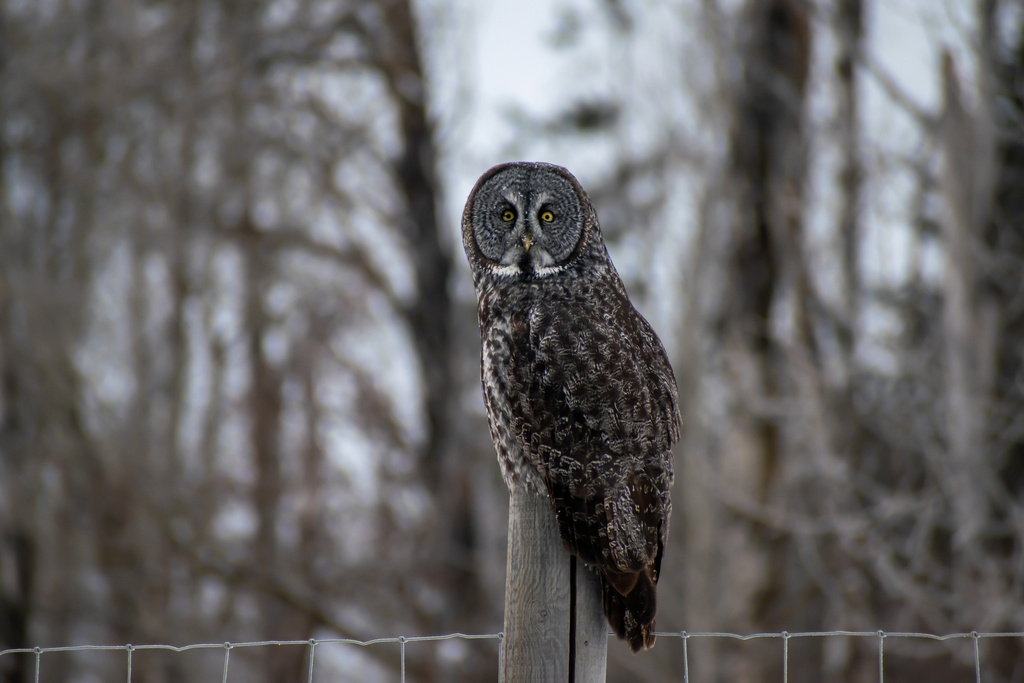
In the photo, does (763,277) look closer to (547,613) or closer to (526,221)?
(526,221)

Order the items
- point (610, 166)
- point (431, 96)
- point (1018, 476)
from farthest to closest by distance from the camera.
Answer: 1. point (610, 166)
2. point (431, 96)
3. point (1018, 476)

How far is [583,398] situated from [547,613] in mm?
612

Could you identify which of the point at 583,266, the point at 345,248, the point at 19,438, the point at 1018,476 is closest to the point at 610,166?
the point at 345,248

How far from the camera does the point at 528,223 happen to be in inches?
111

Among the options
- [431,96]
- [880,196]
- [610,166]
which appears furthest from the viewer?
[610,166]

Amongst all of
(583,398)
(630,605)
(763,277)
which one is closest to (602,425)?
(583,398)

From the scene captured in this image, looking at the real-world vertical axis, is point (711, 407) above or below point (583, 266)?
above

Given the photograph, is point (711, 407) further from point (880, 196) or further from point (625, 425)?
point (625, 425)

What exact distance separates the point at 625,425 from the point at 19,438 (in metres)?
7.39

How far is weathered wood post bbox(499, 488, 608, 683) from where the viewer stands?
197 centimetres

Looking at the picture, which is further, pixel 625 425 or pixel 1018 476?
pixel 1018 476

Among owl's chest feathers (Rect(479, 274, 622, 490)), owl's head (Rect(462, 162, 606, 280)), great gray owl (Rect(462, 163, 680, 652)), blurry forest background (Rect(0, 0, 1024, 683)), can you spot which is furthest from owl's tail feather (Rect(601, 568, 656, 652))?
blurry forest background (Rect(0, 0, 1024, 683))

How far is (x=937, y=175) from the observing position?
666 centimetres

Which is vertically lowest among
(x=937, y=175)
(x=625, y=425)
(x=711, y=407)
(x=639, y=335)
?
(x=625, y=425)
